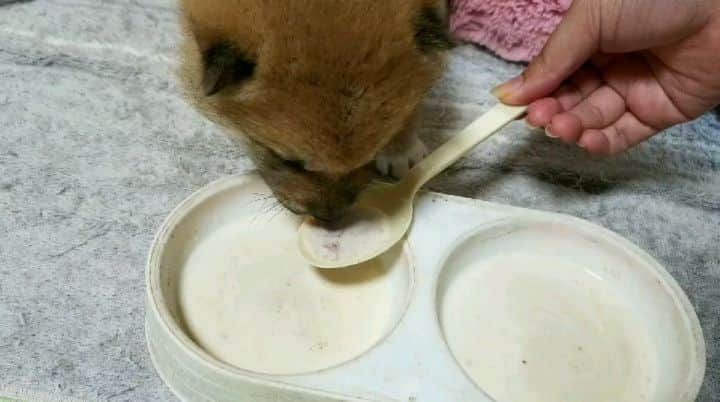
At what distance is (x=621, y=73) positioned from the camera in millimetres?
2219

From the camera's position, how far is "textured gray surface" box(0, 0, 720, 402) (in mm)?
1953

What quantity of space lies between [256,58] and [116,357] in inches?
32.0

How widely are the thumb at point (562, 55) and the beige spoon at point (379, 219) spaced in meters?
0.08

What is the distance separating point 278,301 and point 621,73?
1.15 m

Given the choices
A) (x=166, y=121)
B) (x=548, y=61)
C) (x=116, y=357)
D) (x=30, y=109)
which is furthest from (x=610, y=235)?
(x=30, y=109)

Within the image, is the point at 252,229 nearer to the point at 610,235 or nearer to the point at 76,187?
the point at 76,187

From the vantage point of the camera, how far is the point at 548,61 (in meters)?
2.08

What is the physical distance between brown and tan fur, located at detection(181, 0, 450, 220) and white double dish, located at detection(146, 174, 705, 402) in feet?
0.76

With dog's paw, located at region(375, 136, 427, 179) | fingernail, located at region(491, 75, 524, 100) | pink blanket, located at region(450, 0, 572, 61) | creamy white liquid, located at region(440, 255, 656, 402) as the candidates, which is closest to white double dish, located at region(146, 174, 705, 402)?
creamy white liquid, located at region(440, 255, 656, 402)

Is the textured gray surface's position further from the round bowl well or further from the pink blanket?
the round bowl well

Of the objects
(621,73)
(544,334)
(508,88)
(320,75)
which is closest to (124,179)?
(320,75)

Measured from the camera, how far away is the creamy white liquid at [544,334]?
5.73ft

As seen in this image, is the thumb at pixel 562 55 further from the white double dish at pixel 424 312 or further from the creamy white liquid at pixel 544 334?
the creamy white liquid at pixel 544 334

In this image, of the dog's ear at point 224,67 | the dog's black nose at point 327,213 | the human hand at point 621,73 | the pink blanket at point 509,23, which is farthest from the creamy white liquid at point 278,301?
the pink blanket at point 509,23
